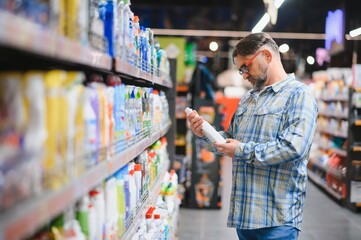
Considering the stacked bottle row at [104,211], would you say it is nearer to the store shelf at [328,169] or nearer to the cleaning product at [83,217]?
the cleaning product at [83,217]

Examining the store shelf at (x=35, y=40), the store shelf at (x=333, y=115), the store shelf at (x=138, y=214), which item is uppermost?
the store shelf at (x=35, y=40)

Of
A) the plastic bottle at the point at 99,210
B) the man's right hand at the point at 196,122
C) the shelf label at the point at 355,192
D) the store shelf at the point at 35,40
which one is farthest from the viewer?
the shelf label at the point at 355,192

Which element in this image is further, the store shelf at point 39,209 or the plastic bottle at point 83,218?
the plastic bottle at point 83,218

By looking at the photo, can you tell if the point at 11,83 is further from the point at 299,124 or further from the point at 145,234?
the point at 145,234

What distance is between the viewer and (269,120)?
3156mm

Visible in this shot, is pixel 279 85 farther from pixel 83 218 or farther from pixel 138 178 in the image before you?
pixel 83 218

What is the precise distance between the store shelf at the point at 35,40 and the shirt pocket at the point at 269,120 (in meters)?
1.54

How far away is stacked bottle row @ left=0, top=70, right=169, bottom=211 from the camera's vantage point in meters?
1.34

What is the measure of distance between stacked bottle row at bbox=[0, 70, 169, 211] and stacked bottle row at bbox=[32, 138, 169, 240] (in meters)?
0.20

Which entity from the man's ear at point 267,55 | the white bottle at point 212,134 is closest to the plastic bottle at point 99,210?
the white bottle at point 212,134

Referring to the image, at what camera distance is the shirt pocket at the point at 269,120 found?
123 inches

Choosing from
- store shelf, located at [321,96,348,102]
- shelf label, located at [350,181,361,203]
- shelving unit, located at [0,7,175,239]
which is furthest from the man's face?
store shelf, located at [321,96,348,102]

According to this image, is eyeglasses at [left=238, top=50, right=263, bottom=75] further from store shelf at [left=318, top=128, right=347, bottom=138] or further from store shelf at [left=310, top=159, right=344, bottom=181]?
store shelf at [left=318, top=128, right=347, bottom=138]

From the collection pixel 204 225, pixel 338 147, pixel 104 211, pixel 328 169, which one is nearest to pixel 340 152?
pixel 338 147
